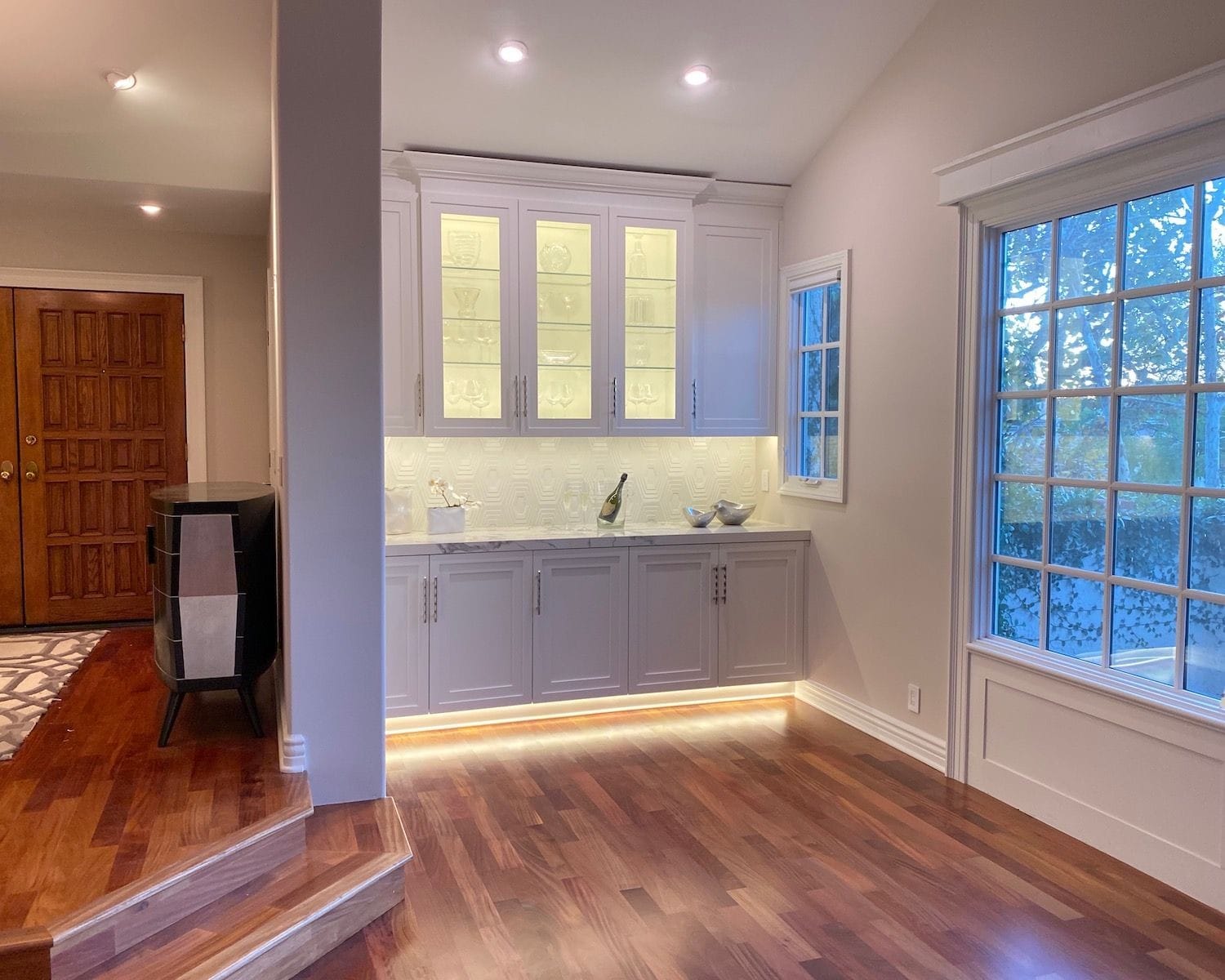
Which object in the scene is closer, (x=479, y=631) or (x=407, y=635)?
(x=407, y=635)

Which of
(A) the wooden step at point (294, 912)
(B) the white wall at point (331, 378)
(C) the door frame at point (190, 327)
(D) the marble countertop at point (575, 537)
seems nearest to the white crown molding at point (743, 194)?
(D) the marble countertop at point (575, 537)

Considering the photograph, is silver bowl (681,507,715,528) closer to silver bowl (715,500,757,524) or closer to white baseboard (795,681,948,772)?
silver bowl (715,500,757,524)

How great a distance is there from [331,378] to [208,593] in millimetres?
841

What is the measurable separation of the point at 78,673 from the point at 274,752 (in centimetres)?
162

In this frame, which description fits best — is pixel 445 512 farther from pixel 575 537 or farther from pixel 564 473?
pixel 564 473

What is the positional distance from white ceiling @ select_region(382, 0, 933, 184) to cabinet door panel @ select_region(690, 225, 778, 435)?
43cm

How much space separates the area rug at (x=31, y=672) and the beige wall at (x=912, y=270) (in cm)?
338

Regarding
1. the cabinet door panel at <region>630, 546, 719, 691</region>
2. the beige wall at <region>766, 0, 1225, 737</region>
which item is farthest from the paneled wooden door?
the beige wall at <region>766, 0, 1225, 737</region>

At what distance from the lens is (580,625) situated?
4492 millimetres

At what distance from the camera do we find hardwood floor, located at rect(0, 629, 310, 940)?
2.33 meters

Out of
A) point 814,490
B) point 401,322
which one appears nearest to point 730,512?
point 814,490

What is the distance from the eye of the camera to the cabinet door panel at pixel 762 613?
4.75m

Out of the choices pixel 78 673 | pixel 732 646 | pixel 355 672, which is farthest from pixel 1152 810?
pixel 78 673

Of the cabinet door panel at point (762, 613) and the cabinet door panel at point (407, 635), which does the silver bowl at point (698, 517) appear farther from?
the cabinet door panel at point (407, 635)
